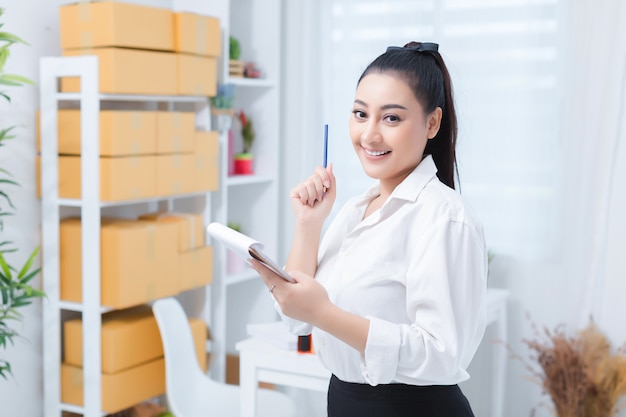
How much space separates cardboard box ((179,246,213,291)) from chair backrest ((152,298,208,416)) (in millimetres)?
106

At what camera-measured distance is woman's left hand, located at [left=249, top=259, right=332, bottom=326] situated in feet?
4.06

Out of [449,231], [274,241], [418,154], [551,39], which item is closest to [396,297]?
[449,231]

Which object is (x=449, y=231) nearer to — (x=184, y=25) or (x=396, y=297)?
(x=396, y=297)

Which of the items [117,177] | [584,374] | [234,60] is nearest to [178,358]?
[117,177]

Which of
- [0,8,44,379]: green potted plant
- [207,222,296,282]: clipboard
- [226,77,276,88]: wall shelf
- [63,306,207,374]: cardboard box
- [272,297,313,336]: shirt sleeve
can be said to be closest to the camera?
[207,222,296,282]: clipboard

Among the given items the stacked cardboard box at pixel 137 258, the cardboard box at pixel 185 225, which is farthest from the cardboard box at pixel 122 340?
the cardboard box at pixel 185 225

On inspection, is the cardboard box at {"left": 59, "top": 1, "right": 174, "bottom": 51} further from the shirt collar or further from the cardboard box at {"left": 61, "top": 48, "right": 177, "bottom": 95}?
the shirt collar

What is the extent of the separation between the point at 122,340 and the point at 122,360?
0.07m

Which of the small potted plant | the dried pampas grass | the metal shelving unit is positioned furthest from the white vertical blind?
the metal shelving unit

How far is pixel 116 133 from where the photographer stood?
2717 mm

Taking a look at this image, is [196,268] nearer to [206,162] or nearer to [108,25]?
[206,162]

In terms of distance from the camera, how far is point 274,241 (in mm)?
3697

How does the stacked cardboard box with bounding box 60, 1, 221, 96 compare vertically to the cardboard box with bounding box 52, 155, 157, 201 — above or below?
above

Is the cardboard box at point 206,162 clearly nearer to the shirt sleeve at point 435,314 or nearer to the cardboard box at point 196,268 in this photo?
the cardboard box at point 196,268
